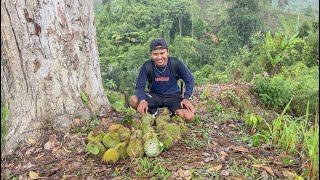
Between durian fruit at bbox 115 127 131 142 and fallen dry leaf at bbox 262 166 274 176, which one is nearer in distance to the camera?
fallen dry leaf at bbox 262 166 274 176

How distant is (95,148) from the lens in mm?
2938

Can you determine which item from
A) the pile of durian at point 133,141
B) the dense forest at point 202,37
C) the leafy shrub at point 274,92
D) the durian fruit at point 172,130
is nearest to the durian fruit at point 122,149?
the pile of durian at point 133,141

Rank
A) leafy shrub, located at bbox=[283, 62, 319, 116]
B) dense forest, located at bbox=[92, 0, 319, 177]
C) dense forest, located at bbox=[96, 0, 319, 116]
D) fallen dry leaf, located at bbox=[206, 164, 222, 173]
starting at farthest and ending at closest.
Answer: dense forest, located at bbox=[96, 0, 319, 116], dense forest, located at bbox=[92, 0, 319, 177], leafy shrub, located at bbox=[283, 62, 319, 116], fallen dry leaf, located at bbox=[206, 164, 222, 173]

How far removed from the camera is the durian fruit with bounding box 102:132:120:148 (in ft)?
9.80

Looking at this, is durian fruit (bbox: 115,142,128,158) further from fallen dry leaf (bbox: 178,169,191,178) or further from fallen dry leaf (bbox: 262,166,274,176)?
fallen dry leaf (bbox: 262,166,274,176)

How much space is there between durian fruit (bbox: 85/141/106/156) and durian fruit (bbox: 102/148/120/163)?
104 mm

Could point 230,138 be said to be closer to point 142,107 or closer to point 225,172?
point 225,172

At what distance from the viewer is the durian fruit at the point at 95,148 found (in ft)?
9.62

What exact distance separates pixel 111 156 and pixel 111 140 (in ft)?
0.61

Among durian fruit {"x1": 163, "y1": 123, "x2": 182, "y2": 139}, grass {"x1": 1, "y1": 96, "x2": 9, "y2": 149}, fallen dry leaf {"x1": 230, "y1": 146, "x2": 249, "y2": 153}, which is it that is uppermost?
grass {"x1": 1, "y1": 96, "x2": 9, "y2": 149}

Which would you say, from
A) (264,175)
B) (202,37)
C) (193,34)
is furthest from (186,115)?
(202,37)

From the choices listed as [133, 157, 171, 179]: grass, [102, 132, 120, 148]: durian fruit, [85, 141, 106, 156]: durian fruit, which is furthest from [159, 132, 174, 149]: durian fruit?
[85, 141, 106, 156]: durian fruit

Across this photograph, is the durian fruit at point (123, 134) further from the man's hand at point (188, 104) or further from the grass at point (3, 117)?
the grass at point (3, 117)

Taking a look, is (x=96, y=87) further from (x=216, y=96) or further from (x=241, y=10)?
(x=241, y=10)
